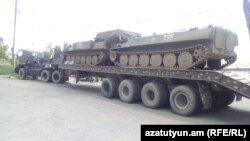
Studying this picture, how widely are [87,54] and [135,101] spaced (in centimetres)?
489

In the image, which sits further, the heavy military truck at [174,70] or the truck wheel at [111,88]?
the truck wheel at [111,88]

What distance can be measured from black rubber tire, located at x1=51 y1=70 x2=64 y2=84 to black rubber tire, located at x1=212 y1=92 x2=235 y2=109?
36.5 ft

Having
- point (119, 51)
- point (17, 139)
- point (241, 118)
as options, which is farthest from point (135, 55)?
point (17, 139)

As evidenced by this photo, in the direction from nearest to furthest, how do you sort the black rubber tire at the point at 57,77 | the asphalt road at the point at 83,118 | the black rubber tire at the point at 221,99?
1. the asphalt road at the point at 83,118
2. the black rubber tire at the point at 221,99
3. the black rubber tire at the point at 57,77

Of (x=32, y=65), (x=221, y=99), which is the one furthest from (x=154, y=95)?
(x=32, y=65)

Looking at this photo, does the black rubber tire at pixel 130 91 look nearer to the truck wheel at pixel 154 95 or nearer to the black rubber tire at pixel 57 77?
the truck wheel at pixel 154 95

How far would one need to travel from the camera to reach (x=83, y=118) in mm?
8219

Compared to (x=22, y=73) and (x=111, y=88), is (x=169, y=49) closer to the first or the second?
(x=111, y=88)

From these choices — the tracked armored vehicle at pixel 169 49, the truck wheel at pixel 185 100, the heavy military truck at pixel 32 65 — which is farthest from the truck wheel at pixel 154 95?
the heavy military truck at pixel 32 65

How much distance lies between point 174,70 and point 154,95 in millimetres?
1382

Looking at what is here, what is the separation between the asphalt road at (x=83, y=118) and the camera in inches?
255

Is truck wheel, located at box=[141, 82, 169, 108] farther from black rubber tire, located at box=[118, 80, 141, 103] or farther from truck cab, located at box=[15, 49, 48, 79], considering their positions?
truck cab, located at box=[15, 49, 48, 79]

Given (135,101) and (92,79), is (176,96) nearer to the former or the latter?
(135,101)

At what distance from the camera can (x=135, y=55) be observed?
11.9 metres
